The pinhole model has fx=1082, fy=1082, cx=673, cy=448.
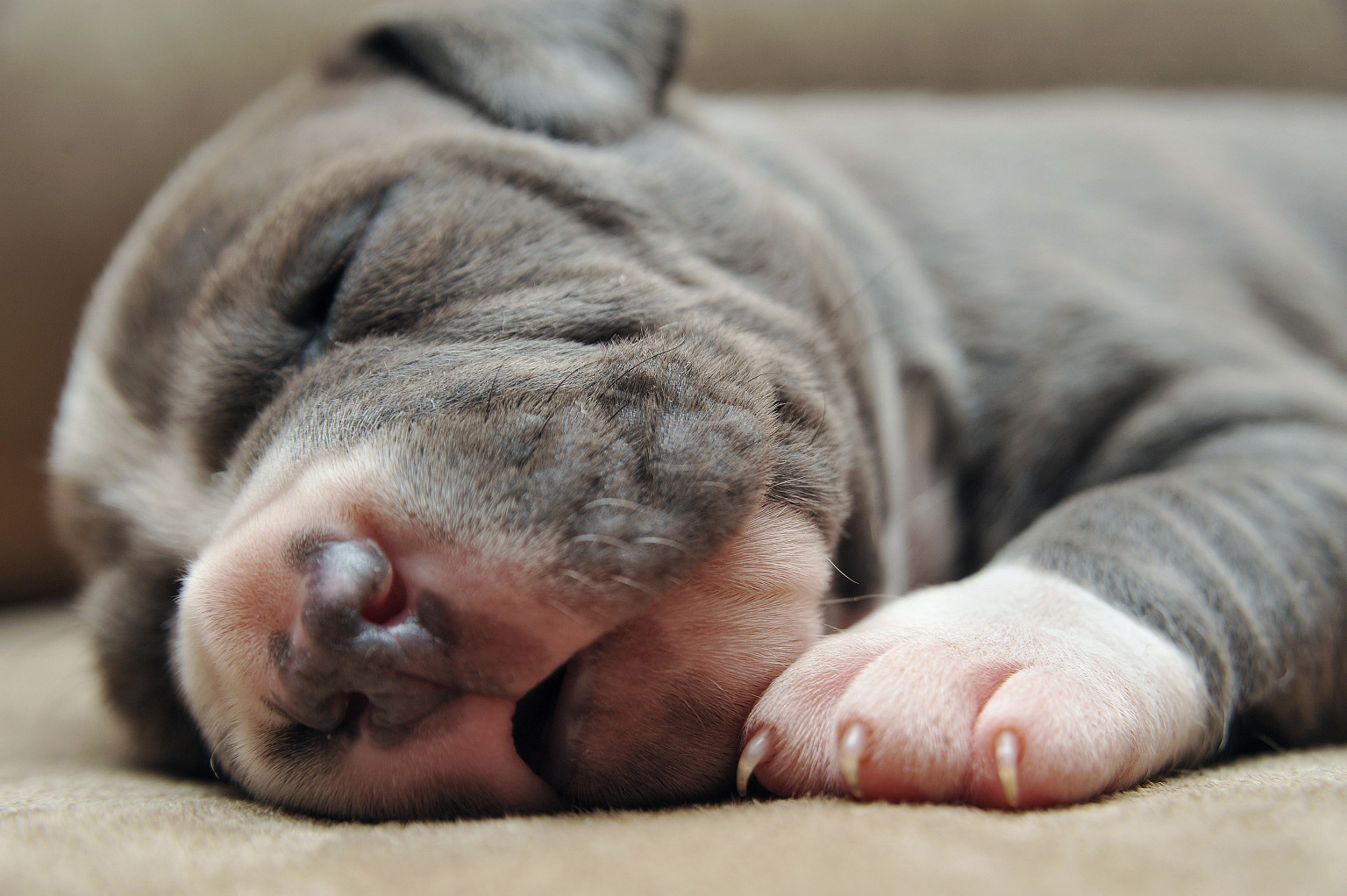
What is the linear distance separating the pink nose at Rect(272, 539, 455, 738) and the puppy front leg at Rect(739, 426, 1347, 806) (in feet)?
0.93

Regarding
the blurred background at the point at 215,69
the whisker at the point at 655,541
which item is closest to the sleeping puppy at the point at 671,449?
the whisker at the point at 655,541

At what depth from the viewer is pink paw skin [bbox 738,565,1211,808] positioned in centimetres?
87

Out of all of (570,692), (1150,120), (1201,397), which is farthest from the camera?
(1150,120)

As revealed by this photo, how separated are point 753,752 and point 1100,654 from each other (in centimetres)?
34

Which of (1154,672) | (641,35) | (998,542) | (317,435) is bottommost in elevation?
(998,542)

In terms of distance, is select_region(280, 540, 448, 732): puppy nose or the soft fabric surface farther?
select_region(280, 540, 448, 732): puppy nose

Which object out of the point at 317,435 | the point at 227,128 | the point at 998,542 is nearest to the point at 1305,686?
the point at 998,542

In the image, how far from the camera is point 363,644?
846 mm

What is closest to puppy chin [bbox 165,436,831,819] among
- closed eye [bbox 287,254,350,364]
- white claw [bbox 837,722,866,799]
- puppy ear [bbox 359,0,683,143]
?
white claw [bbox 837,722,866,799]

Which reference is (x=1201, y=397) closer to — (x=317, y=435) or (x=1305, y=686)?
(x=1305, y=686)

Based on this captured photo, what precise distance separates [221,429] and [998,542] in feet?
3.64

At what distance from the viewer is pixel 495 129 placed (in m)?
1.48

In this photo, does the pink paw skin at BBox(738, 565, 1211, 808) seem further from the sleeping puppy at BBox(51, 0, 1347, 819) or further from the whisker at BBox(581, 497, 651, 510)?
the whisker at BBox(581, 497, 651, 510)

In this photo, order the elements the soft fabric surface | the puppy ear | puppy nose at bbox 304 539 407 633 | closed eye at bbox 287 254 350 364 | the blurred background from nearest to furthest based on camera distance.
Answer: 1. the soft fabric surface
2. puppy nose at bbox 304 539 407 633
3. closed eye at bbox 287 254 350 364
4. the puppy ear
5. the blurred background
